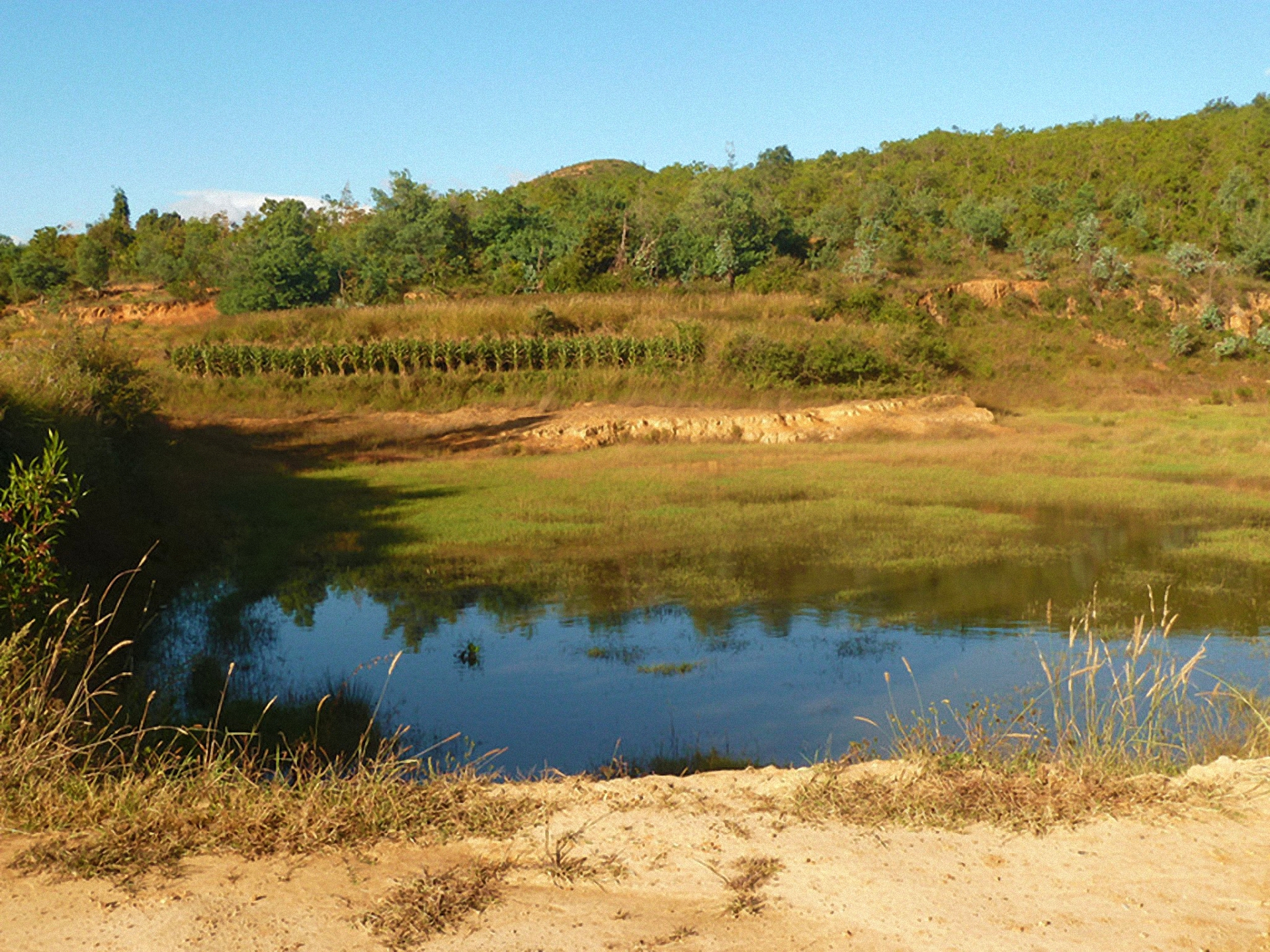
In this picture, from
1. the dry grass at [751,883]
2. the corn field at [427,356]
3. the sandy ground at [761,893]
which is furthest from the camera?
the corn field at [427,356]

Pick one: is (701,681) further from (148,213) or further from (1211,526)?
(148,213)

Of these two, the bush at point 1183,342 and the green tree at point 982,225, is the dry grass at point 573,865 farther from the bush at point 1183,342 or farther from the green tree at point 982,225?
the green tree at point 982,225

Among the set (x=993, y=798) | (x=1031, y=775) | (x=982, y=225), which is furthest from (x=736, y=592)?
(x=982, y=225)

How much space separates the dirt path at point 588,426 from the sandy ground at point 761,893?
19791 mm

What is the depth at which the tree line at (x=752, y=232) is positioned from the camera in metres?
45.7

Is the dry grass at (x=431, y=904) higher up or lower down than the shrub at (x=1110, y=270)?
lower down

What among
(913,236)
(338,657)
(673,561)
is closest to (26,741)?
(338,657)

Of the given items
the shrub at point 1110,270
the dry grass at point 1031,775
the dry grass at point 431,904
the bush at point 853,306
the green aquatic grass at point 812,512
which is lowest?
the green aquatic grass at point 812,512

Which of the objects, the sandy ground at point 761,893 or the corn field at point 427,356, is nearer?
the sandy ground at point 761,893

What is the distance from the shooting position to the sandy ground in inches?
155

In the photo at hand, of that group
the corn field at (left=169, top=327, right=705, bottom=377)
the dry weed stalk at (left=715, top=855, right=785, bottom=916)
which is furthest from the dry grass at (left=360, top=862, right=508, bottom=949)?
the corn field at (left=169, top=327, right=705, bottom=377)

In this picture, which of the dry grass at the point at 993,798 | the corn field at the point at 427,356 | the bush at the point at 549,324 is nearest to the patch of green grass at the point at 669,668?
the dry grass at the point at 993,798

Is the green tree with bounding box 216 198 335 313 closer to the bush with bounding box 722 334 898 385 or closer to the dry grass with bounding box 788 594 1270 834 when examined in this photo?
the bush with bounding box 722 334 898 385

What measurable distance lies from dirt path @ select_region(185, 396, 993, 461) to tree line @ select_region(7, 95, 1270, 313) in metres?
15.5
